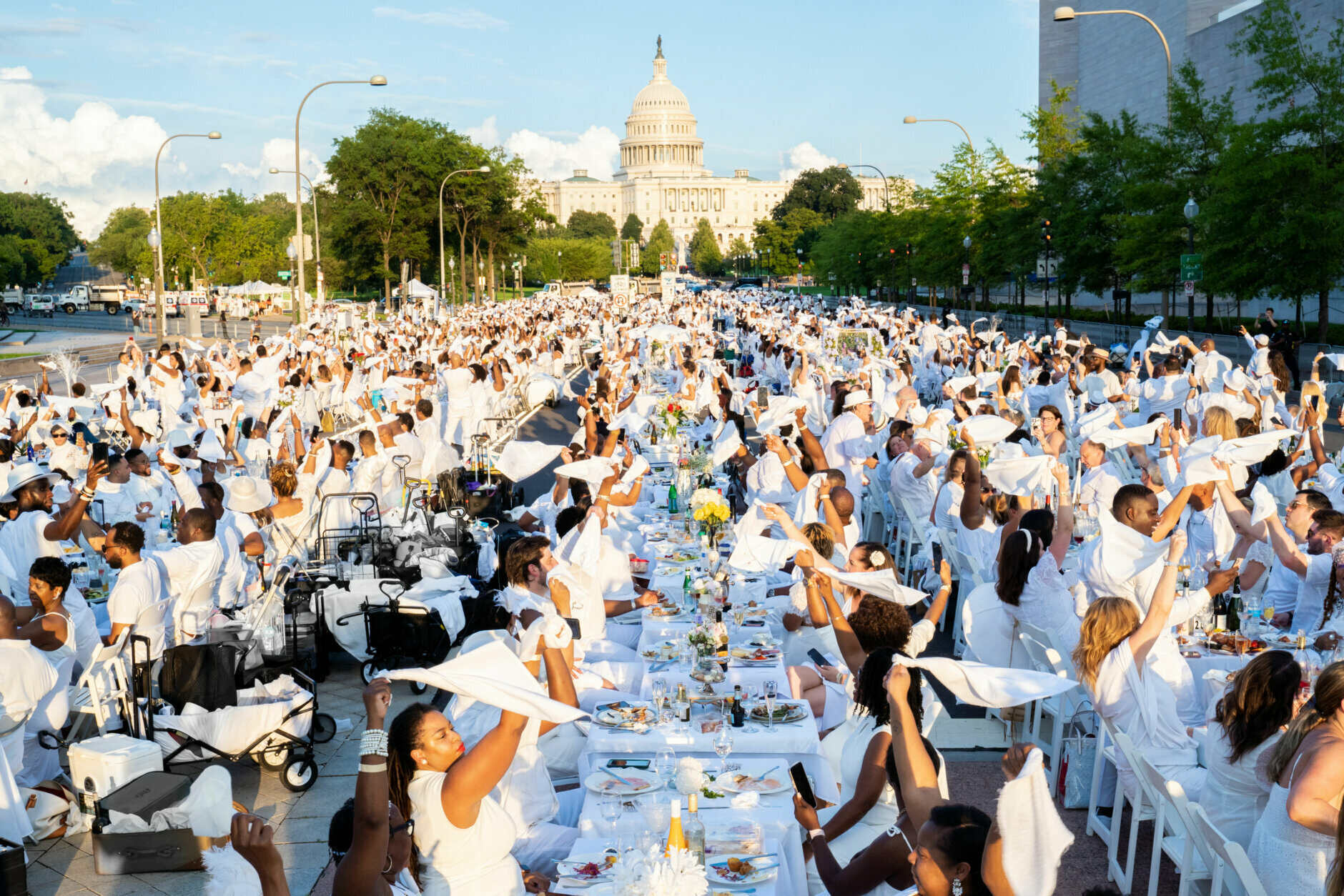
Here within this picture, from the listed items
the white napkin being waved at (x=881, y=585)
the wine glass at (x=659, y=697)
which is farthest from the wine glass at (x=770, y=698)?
the white napkin being waved at (x=881, y=585)

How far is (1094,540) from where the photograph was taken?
7.30m

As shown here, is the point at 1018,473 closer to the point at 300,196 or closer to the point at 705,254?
the point at 300,196

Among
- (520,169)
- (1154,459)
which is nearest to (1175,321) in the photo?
(1154,459)

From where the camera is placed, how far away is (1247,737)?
4812 millimetres

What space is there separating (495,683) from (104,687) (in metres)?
4.12

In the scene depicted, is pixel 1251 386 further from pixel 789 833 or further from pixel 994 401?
pixel 789 833

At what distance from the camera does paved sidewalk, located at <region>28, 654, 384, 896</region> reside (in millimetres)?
5855

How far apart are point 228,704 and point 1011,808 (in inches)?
198

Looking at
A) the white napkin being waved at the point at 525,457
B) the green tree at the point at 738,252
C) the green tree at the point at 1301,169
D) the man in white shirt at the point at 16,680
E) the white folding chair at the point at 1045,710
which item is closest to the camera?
the man in white shirt at the point at 16,680

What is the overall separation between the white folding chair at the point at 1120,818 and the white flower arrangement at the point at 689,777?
177cm

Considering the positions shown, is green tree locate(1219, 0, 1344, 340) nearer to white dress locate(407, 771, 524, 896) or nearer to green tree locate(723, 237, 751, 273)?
white dress locate(407, 771, 524, 896)

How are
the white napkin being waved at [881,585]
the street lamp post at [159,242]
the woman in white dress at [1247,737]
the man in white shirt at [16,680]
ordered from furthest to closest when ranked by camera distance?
the street lamp post at [159,242], the man in white shirt at [16,680], the white napkin being waved at [881,585], the woman in white dress at [1247,737]

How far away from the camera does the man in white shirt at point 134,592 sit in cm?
733

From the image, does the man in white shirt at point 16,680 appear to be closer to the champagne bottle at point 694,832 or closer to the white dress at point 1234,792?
the champagne bottle at point 694,832
